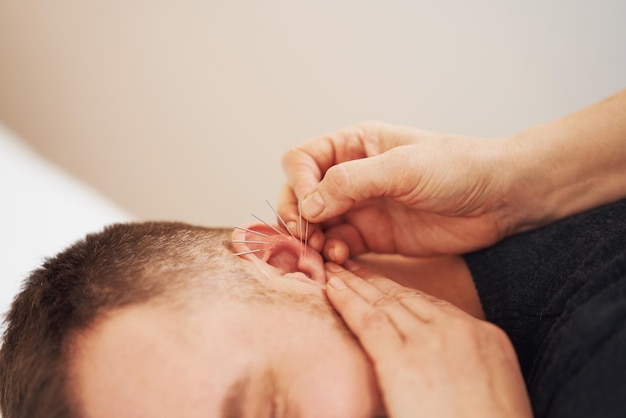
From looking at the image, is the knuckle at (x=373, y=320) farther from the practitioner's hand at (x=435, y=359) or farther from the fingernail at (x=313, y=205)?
the fingernail at (x=313, y=205)

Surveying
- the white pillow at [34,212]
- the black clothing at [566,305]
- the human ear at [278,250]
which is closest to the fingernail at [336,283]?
the human ear at [278,250]

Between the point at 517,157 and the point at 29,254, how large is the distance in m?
1.63

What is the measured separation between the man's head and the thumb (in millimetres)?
244

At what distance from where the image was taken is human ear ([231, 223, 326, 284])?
1068 millimetres

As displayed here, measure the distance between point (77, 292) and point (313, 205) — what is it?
1.79ft

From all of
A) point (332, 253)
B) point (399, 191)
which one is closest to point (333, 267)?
point (332, 253)

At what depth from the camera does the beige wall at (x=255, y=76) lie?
62.1 inches

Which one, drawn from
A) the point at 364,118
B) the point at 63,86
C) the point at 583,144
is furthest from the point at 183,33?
the point at 583,144

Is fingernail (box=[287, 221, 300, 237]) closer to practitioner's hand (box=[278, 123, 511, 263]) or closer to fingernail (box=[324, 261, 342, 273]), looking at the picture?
practitioner's hand (box=[278, 123, 511, 263])

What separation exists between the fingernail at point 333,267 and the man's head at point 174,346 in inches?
Answer: 6.0

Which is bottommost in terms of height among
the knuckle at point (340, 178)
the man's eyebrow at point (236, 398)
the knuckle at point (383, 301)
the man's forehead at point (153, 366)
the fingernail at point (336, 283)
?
the knuckle at point (383, 301)

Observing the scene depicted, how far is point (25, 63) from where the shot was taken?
1.93 metres

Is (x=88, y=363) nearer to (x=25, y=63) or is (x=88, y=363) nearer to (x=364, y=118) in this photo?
(x=364, y=118)

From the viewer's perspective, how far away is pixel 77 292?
2.91ft
